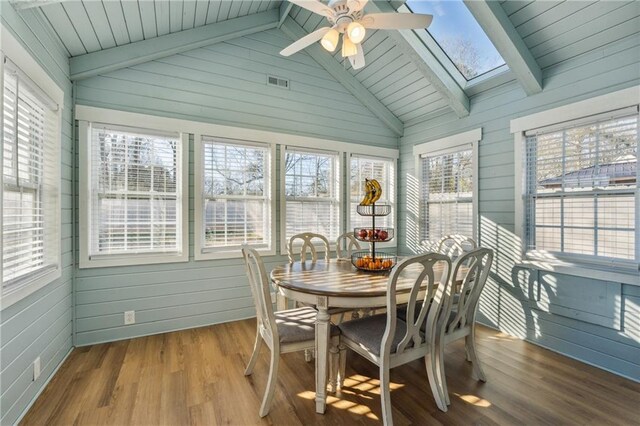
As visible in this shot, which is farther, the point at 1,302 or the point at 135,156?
the point at 135,156

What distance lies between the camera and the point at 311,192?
4012mm

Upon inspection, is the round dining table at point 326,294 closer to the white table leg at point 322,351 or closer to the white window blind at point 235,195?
the white table leg at point 322,351

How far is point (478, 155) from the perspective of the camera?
3.50m

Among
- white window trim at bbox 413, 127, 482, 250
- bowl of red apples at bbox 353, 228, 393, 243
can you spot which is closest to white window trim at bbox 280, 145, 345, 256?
white window trim at bbox 413, 127, 482, 250

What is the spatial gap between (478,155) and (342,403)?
9.98ft

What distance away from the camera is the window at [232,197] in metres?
3.35

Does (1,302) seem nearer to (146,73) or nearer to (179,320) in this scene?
(179,320)

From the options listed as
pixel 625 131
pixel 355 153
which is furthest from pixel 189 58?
pixel 625 131

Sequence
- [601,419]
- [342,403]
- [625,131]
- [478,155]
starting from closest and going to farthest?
[601,419], [342,403], [625,131], [478,155]

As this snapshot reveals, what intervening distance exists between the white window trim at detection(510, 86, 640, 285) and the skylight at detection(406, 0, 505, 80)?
77 cm

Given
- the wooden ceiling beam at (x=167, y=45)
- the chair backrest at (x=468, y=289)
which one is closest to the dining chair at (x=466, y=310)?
the chair backrest at (x=468, y=289)

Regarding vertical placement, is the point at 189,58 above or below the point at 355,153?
above

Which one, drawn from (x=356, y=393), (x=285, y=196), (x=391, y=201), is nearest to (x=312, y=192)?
(x=285, y=196)

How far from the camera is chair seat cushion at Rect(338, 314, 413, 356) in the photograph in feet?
6.05
